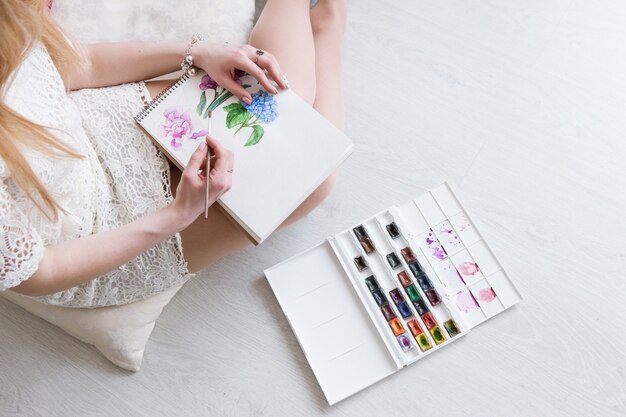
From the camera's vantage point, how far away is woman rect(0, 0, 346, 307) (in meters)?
0.57

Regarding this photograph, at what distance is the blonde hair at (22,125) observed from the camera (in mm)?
547

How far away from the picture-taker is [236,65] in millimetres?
750

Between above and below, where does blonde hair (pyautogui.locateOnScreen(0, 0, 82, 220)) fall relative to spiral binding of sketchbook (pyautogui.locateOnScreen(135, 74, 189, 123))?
above

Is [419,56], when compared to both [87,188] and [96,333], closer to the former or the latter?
[87,188]

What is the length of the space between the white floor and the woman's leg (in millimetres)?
146

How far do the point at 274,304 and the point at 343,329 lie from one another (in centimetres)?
14

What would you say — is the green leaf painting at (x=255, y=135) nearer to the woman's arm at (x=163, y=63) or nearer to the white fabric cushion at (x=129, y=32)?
the woman's arm at (x=163, y=63)

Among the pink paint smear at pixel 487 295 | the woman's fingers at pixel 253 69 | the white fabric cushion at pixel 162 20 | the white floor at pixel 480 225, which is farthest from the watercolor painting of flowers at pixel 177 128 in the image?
the pink paint smear at pixel 487 295

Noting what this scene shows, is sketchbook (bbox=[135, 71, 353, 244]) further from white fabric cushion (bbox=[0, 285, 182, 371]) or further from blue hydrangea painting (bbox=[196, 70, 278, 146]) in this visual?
white fabric cushion (bbox=[0, 285, 182, 371])

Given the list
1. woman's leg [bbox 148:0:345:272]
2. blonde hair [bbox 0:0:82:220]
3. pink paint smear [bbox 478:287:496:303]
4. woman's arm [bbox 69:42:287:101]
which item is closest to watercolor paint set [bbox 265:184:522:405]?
pink paint smear [bbox 478:287:496:303]

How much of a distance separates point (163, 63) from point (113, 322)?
43 cm

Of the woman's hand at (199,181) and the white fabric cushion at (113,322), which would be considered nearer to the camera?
the woman's hand at (199,181)

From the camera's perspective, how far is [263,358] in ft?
3.18

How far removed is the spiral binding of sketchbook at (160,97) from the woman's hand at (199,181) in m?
0.11
